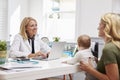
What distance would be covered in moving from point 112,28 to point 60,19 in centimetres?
341

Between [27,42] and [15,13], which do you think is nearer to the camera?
[27,42]

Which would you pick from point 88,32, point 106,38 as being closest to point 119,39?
point 106,38

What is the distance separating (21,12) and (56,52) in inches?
121

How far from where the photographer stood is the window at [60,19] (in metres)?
5.09

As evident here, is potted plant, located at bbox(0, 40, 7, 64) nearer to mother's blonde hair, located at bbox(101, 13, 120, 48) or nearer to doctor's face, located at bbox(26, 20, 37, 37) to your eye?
mother's blonde hair, located at bbox(101, 13, 120, 48)

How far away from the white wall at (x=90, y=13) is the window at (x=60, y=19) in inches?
12.3

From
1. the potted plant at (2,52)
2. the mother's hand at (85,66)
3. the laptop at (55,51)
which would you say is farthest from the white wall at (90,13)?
the potted plant at (2,52)

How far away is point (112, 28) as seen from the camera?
1.84 meters

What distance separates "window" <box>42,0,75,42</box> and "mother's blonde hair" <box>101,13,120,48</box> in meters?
3.14

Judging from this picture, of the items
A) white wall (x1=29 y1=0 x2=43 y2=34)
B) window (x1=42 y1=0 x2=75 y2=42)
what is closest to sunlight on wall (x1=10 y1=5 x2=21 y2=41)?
white wall (x1=29 y1=0 x2=43 y2=34)

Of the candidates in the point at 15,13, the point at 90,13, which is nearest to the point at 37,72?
the point at 90,13

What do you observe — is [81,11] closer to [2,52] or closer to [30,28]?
[30,28]

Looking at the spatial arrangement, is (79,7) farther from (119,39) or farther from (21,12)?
(119,39)

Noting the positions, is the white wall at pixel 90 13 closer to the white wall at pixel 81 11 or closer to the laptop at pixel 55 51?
the white wall at pixel 81 11
